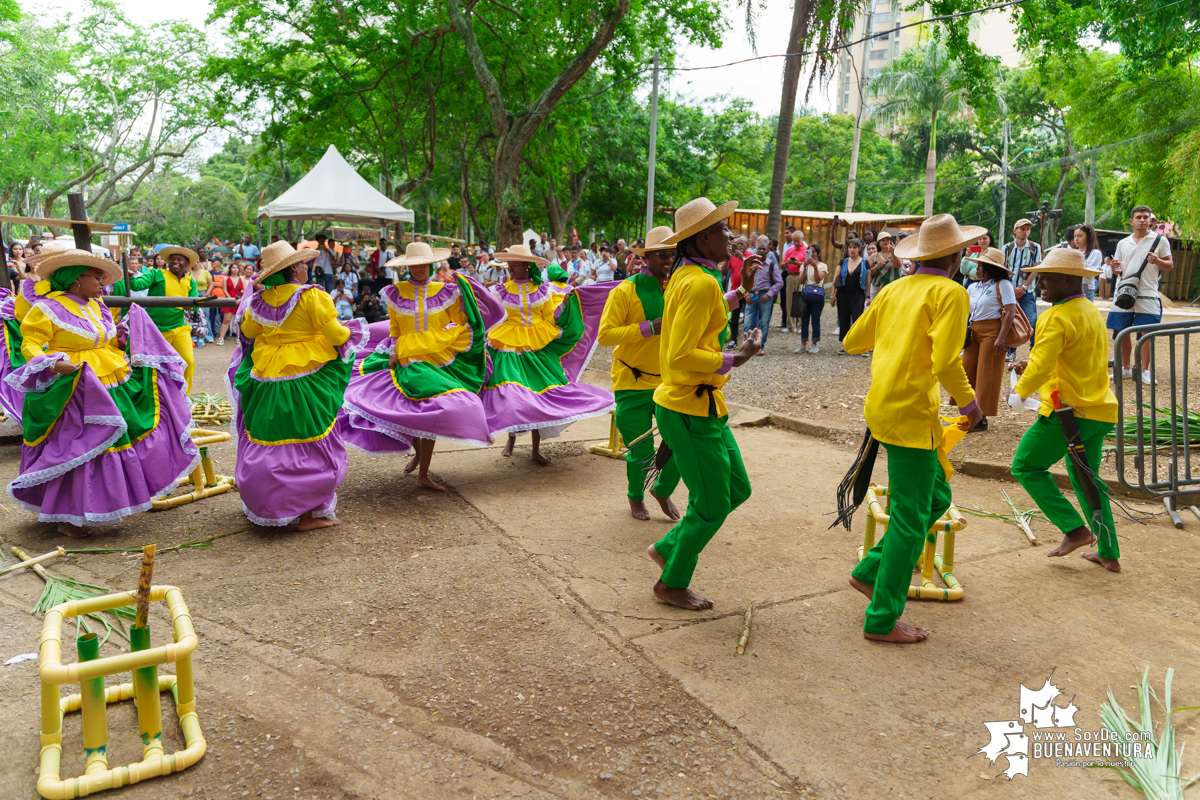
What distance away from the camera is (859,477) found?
4.04m

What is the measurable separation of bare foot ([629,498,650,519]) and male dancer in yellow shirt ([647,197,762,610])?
1524 mm

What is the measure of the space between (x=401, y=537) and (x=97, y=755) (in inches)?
102

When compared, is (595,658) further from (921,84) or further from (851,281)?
(921,84)

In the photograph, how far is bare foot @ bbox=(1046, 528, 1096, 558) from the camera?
462 centimetres

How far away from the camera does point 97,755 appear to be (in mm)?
2773

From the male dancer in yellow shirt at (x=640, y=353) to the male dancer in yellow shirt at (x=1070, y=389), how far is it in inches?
80.4

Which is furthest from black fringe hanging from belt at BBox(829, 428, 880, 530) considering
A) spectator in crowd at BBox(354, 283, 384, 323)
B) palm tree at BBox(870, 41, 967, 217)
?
palm tree at BBox(870, 41, 967, 217)

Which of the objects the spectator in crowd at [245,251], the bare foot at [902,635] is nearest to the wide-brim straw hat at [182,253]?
the bare foot at [902,635]

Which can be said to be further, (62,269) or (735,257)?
(735,257)

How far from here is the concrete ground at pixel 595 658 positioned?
2.86 meters

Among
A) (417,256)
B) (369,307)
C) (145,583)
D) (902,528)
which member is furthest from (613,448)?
(369,307)

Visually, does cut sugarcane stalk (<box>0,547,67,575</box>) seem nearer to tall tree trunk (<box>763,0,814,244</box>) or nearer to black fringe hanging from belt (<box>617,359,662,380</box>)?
black fringe hanging from belt (<box>617,359,662,380</box>)

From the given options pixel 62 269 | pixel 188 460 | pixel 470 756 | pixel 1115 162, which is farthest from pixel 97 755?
pixel 1115 162

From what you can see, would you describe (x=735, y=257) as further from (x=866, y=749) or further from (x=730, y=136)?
(x=730, y=136)
